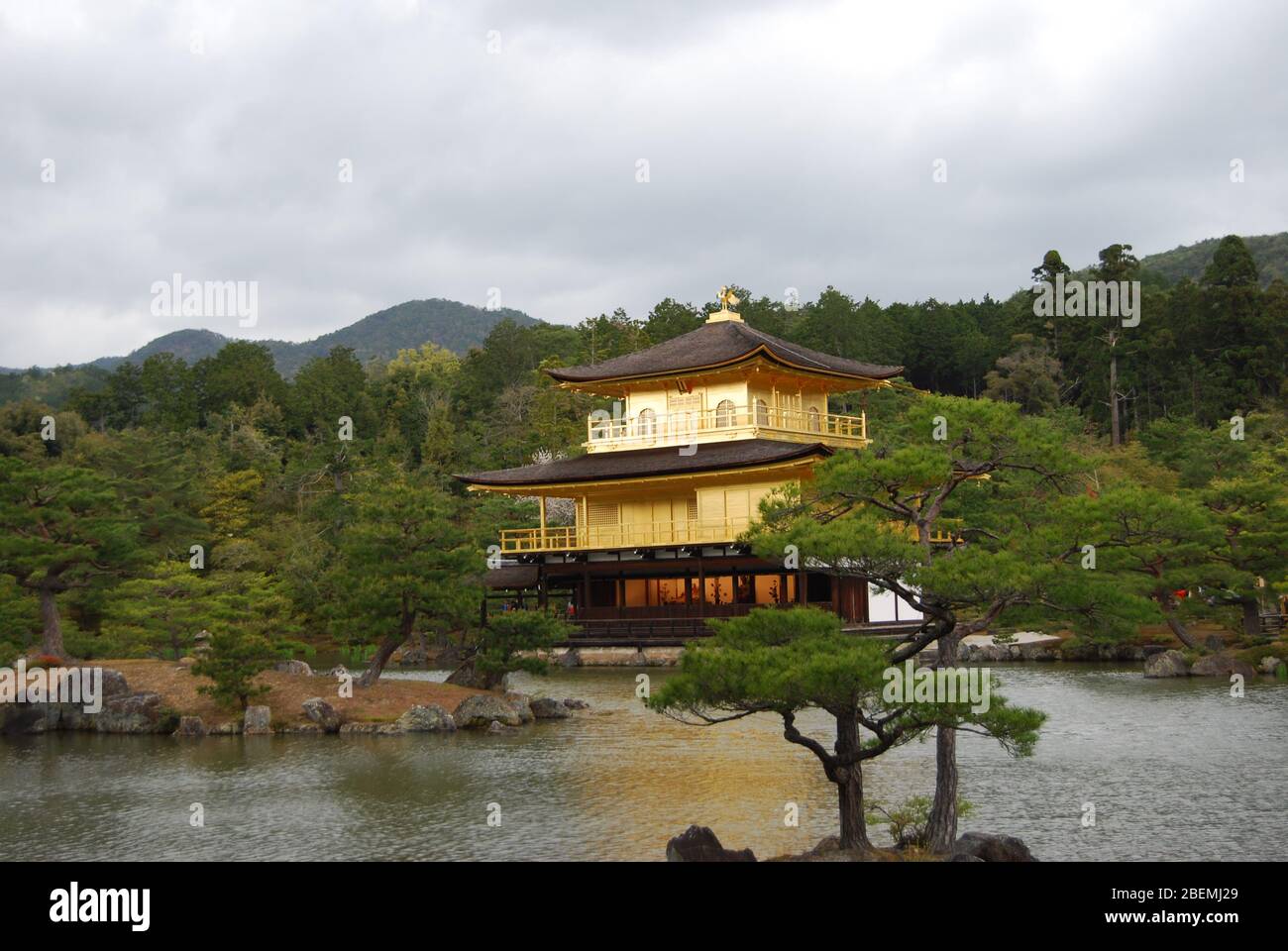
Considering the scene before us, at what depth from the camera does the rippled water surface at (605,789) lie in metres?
13.8

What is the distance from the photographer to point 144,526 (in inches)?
1578

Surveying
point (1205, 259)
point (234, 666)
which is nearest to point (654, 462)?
point (234, 666)

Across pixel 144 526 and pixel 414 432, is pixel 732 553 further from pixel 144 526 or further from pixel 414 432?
pixel 414 432

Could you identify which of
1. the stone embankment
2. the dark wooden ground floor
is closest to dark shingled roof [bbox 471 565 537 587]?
the dark wooden ground floor

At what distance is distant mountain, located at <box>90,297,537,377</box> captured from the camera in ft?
517

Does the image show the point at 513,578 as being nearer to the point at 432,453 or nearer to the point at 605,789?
the point at 432,453

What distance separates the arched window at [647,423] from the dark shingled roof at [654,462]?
3.11 feet

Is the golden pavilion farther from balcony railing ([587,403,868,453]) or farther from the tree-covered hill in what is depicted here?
the tree-covered hill

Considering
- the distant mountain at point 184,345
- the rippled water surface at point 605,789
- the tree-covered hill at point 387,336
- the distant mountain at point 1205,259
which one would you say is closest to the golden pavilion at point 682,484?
the rippled water surface at point 605,789

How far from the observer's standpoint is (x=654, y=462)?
38500mm

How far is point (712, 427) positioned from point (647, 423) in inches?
109

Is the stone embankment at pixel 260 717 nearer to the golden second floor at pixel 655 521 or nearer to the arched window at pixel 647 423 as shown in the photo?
the golden second floor at pixel 655 521
